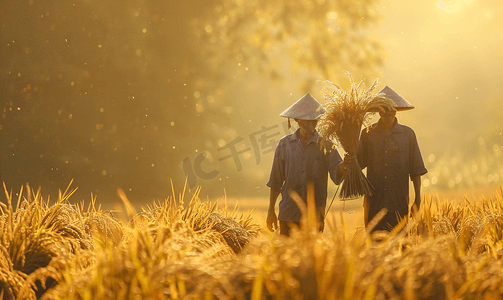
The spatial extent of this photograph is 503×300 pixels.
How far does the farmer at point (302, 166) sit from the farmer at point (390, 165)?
41cm

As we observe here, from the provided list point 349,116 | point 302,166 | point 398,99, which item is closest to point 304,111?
point 302,166

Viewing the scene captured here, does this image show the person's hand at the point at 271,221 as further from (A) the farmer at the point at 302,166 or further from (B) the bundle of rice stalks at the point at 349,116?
(B) the bundle of rice stalks at the point at 349,116

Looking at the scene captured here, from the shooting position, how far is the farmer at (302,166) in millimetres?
4346

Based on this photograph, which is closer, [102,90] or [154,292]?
[154,292]

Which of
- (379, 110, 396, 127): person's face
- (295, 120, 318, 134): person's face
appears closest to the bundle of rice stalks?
(379, 110, 396, 127): person's face

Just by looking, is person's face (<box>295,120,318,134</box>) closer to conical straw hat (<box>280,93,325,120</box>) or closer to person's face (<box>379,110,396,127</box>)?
conical straw hat (<box>280,93,325,120</box>)

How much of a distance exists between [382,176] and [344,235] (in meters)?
2.40

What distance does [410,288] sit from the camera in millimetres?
1688

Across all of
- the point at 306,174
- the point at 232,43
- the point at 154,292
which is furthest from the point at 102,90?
the point at 154,292

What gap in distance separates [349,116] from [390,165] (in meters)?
1.01

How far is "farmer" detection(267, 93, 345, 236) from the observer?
14.3 ft

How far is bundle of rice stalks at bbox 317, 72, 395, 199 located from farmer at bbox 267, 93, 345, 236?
0.41m

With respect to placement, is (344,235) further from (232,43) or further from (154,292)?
A: (232,43)

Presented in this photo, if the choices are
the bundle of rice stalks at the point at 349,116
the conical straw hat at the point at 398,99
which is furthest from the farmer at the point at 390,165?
the bundle of rice stalks at the point at 349,116
